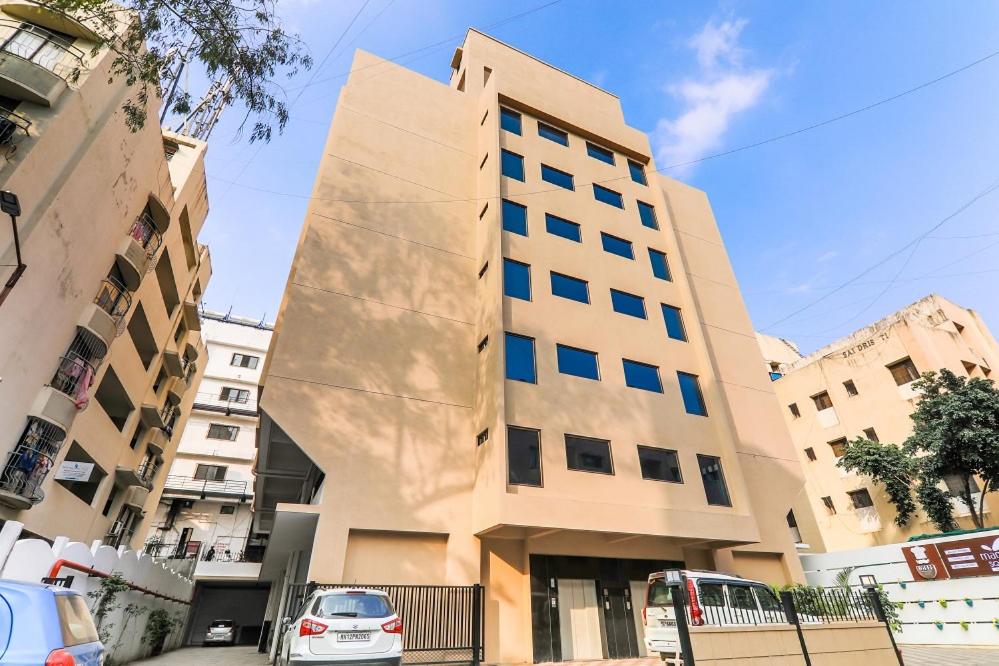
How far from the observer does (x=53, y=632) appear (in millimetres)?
3916

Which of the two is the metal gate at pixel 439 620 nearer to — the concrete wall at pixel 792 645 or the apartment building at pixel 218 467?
the concrete wall at pixel 792 645

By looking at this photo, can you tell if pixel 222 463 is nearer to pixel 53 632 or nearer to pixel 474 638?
pixel 474 638

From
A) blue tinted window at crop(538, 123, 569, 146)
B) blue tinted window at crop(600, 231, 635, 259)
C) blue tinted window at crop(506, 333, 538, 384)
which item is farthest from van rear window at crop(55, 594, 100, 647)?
blue tinted window at crop(538, 123, 569, 146)

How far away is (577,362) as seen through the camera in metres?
15.1

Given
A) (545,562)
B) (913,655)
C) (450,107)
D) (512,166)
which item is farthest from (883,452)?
(450,107)

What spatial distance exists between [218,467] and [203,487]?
6.25 ft

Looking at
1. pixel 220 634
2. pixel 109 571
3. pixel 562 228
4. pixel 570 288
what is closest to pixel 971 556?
pixel 570 288

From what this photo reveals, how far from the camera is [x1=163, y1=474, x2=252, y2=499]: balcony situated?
115 feet

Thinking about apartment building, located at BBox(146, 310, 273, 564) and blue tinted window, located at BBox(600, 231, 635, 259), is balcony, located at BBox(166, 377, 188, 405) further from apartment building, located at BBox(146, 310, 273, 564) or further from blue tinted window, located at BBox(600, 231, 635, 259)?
blue tinted window, located at BBox(600, 231, 635, 259)

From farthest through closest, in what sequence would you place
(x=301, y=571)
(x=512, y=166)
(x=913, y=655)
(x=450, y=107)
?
(x=450, y=107) → (x=512, y=166) → (x=301, y=571) → (x=913, y=655)

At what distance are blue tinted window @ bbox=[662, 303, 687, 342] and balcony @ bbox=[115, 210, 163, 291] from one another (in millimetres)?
19366

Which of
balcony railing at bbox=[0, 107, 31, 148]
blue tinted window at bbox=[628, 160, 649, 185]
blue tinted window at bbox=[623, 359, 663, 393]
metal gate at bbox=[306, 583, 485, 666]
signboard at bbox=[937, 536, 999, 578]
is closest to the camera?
metal gate at bbox=[306, 583, 485, 666]

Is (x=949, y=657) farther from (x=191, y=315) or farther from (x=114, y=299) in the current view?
(x=191, y=315)

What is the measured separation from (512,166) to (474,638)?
A: 15.5m
